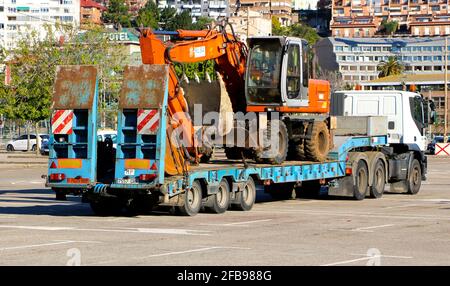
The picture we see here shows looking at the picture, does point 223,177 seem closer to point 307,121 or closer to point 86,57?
point 307,121

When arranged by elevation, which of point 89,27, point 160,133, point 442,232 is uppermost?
point 89,27

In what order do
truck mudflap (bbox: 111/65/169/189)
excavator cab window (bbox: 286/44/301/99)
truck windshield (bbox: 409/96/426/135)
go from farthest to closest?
truck windshield (bbox: 409/96/426/135) → excavator cab window (bbox: 286/44/301/99) → truck mudflap (bbox: 111/65/169/189)

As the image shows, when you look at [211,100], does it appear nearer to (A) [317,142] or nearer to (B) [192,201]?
(B) [192,201]

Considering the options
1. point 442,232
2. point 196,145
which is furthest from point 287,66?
point 442,232

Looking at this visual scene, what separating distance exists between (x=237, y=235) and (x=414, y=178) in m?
16.6

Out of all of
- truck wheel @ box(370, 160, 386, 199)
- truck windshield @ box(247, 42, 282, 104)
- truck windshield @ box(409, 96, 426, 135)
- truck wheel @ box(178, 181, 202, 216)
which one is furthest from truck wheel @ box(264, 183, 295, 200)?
truck wheel @ box(178, 181, 202, 216)

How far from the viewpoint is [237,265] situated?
56.1 ft

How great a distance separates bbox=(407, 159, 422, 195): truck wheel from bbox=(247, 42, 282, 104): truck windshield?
807 cm

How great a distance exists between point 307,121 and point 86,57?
5124cm

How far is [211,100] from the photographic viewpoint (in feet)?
96.1

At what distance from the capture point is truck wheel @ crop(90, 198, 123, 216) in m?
26.6

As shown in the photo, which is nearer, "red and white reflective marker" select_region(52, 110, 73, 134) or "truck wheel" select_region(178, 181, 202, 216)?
"red and white reflective marker" select_region(52, 110, 73, 134)

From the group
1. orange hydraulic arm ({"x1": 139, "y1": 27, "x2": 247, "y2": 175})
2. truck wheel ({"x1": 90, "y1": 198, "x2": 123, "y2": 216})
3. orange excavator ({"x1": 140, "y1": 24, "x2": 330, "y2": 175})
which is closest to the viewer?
orange hydraulic arm ({"x1": 139, "y1": 27, "x2": 247, "y2": 175})

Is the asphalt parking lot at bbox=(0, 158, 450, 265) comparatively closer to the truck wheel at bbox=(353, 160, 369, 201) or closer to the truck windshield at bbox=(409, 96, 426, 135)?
the truck wheel at bbox=(353, 160, 369, 201)
